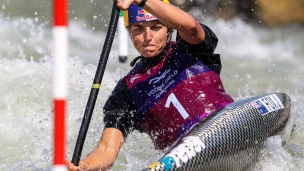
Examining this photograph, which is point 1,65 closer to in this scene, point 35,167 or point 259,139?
point 35,167

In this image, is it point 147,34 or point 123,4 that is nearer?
point 123,4

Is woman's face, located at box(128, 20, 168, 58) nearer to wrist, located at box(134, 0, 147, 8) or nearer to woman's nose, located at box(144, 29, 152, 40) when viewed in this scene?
woman's nose, located at box(144, 29, 152, 40)

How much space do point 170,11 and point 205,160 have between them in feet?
2.75

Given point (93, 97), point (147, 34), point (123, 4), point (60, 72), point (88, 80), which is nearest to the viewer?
point (60, 72)

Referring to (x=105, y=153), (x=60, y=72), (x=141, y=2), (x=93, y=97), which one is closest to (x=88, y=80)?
(x=105, y=153)

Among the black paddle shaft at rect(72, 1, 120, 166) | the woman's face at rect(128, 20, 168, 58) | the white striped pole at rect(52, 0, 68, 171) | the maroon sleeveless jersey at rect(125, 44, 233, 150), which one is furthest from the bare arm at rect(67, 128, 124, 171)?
the white striped pole at rect(52, 0, 68, 171)

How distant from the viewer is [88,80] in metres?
7.12

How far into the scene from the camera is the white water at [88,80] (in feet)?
15.5

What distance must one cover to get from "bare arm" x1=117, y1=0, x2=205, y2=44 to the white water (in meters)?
0.76

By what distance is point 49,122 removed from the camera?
6.02 meters

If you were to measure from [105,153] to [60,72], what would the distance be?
1.75 meters

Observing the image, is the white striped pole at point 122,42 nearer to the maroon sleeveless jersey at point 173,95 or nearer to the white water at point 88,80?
the white water at point 88,80

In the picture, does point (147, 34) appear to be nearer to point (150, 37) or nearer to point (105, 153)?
point (150, 37)

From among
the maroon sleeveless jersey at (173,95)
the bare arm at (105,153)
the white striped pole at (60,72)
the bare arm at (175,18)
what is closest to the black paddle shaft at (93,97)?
the bare arm at (105,153)
